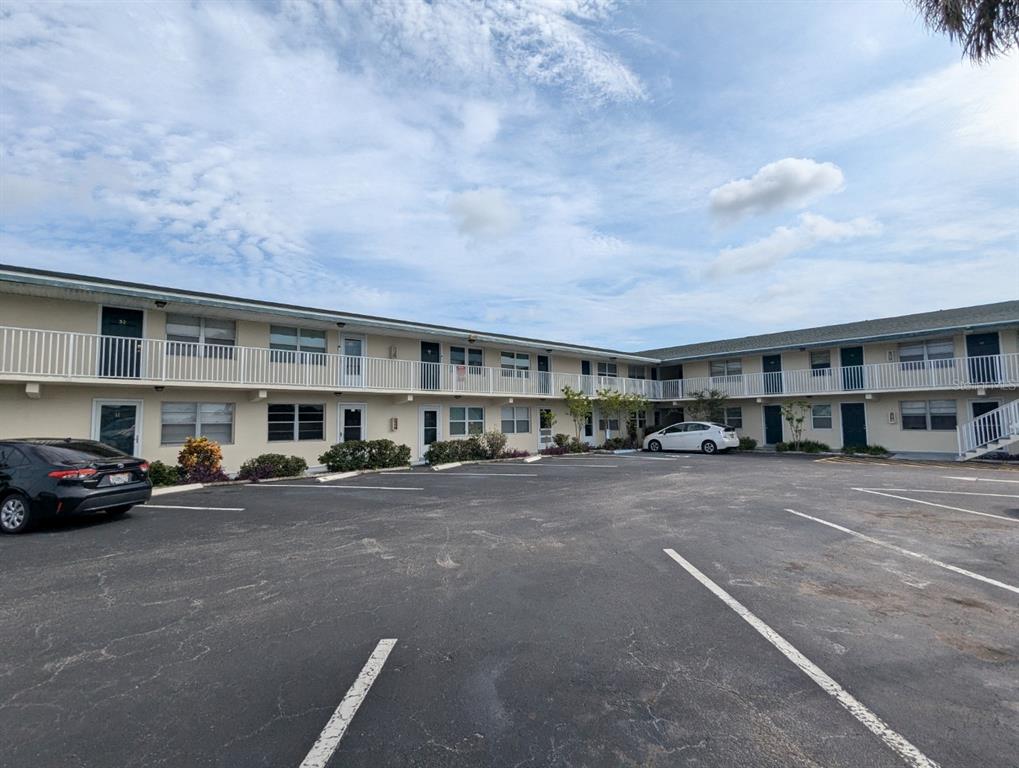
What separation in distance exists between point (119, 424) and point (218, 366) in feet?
9.24

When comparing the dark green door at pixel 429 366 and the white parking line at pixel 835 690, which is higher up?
the dark green door at pixel 429 366

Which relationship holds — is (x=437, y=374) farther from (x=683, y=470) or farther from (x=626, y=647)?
(x=626, y=647)

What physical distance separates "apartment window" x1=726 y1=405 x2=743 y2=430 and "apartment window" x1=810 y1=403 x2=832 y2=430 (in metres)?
3.43

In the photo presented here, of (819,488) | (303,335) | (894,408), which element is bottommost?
(819,488)

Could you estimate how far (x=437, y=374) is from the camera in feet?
62.7

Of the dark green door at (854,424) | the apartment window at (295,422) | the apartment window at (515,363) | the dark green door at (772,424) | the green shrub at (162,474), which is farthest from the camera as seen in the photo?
the dark green door at (772,424)

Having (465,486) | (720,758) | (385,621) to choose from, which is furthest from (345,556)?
(465,486)

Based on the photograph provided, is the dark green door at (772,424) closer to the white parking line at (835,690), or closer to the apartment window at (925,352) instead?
the apartment window at (925,352)

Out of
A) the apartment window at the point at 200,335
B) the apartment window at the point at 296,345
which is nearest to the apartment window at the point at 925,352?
the apartment window at the point at 296,345

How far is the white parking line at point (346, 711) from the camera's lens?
2576mm

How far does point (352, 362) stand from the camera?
55.7ft

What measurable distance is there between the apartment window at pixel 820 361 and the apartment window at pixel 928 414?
10.5 ft

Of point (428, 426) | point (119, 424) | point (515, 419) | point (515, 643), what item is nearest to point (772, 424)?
point (515, 419)

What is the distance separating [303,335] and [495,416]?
897 centimetres
